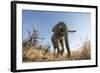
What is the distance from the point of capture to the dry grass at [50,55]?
67.7 inches

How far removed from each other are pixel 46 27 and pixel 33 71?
364 millimetres

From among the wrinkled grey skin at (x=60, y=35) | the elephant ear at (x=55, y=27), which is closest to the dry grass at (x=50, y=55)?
the wrinkled grey skin at (x=60, y=35)

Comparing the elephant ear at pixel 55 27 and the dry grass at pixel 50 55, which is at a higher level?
the elephant ear at pixel 55 27

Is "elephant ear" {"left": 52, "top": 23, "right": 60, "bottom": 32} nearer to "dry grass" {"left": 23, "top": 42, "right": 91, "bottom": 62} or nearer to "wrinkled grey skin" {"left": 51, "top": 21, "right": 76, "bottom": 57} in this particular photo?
"wrinkled grey skin" {"left": 51, "top": 21, "right": 76, "bottom": 57}

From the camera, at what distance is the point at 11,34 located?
65.2 inches

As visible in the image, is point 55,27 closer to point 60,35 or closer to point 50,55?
point 60,35

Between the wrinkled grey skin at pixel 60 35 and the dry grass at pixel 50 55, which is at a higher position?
the wrinkled grey skin at pixel 60 35

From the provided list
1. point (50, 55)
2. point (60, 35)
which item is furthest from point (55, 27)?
point (50, 55)

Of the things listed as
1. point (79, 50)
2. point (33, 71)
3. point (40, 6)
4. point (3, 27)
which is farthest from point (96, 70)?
point (3, 27)

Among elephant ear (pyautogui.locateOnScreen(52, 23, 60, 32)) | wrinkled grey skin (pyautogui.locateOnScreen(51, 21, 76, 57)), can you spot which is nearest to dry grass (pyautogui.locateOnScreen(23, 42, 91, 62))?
wrinkled grey skin (pyautogui.locateOnScreen(51, 21, 76, 57))

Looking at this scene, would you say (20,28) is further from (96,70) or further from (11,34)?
(96,70)

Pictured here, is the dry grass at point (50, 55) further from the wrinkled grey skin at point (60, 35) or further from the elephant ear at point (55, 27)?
the elephant ear at point (55, 27)

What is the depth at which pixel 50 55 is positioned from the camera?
5.86 ft

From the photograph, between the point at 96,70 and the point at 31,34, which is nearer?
the point at 31,34
